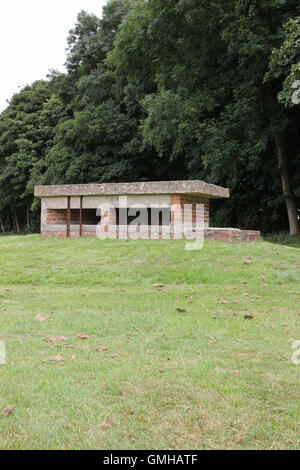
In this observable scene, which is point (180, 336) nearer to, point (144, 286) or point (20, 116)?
point (144, 286)

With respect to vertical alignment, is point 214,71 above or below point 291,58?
above

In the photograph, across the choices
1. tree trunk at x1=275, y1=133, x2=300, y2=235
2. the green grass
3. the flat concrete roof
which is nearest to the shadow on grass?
tree trunk at x1=275, y1=133, x2=300, y2=235

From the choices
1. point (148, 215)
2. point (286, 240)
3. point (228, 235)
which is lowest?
point (286, 240)

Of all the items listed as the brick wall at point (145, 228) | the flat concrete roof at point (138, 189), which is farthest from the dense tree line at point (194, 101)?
the brick wall at point (145, 228)

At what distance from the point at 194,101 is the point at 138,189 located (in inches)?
208

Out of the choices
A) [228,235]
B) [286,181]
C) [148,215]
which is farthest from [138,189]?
[286,181]

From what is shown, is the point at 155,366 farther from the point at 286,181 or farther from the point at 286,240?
the point at 286,181

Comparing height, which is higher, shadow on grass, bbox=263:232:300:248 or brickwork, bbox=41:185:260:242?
brickwork, bbox=41:185:260:242

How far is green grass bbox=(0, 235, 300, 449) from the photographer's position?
2.70m

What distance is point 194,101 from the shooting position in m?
A: 17.1

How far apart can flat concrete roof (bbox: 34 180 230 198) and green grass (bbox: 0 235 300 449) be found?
482cm

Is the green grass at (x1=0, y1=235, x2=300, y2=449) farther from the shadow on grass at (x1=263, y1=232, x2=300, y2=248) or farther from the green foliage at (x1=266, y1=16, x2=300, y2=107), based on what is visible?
the shadow on grass at (x1=263, y1=232, x2=300, y2=248)
